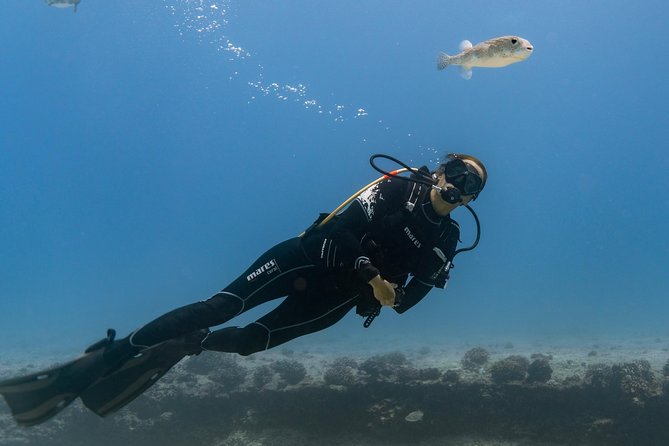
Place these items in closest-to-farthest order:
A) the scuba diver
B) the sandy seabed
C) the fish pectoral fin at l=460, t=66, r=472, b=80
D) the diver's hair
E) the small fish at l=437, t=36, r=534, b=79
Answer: the scuba diver → the small fish at l=437, t=36, r=534, b=79 → the diver's hair → the fish pectoral fin at l=460, t=66, r=472, b=80 → the sandy seabed

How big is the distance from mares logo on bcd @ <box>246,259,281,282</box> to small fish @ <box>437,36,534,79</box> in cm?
361

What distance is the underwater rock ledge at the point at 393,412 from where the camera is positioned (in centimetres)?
753

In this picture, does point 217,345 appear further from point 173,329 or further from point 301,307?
point 301,307

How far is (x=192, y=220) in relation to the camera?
157250 millimetres

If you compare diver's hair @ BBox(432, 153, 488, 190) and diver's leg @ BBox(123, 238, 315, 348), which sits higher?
diver's hair @ BBox(432, 153, 488, 190)

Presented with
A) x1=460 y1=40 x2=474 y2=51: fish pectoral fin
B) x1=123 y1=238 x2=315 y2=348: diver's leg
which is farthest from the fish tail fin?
x1=123 y1=238 x2=315 y2=348: diver's leg

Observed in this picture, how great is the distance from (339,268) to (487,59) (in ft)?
10.4

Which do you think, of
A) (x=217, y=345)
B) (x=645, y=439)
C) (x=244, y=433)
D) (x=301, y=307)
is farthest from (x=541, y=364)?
(x=217, y=345)

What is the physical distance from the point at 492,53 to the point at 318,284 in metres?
3.49

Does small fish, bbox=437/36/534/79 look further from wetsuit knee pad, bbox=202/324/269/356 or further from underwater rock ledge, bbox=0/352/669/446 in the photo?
underwater rock ledge, bbox=0/352/669/446

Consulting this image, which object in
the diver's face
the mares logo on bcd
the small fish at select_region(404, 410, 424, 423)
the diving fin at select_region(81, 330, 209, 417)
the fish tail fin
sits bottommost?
the small fish at select_region(404, 410, 424, 423)

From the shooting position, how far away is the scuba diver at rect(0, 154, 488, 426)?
4074 mm

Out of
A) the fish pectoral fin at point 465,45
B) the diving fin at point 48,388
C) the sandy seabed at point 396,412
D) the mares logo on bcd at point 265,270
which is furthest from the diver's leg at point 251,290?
the sandy seabed at point 396,412

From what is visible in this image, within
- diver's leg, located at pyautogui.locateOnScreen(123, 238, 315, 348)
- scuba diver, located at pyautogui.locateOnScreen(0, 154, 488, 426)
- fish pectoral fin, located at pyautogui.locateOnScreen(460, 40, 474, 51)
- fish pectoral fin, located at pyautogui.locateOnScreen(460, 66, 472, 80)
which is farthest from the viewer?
fish pectoral fin, located at pyautogui.locateOnScreen(460, 66, 472, 80)
